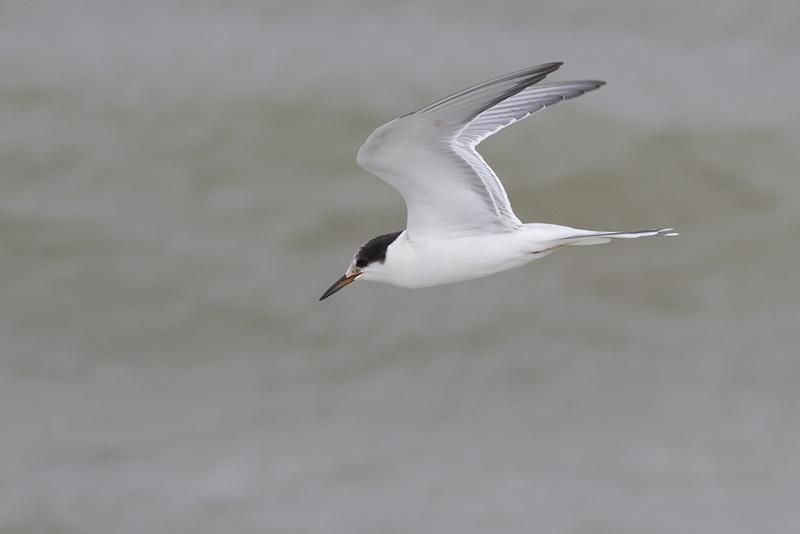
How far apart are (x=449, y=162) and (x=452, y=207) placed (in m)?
0.24

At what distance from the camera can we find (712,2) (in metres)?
8.97

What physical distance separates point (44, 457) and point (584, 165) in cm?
483

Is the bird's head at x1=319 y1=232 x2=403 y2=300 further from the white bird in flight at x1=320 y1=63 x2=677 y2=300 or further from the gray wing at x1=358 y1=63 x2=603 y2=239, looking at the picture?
the gray wing at x1=358 y1=63 x2=603 y2=239

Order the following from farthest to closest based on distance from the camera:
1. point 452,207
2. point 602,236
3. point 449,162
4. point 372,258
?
1. point 372,258
2. point 452,207
3. point 449,162
4. point 602,236

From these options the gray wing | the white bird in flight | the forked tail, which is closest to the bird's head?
the white bird in flight

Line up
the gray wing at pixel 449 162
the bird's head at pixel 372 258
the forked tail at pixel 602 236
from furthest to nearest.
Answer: the bird's head at pixel 372 258, the gray wing at pixel 449 162, the forked tail at pixel 602 236

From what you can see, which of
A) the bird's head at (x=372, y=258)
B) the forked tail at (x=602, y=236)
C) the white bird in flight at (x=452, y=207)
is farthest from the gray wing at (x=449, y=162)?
the forked tail at (x=602, y=236)

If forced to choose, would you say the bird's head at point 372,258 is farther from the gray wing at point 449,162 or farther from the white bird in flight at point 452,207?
the gray wing at point 449,162

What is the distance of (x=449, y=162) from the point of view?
402 cm

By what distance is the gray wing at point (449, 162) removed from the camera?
12.3ft

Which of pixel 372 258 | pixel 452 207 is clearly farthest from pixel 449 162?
pixel 372 258

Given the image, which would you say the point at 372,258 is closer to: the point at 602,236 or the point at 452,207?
the point at 452,207

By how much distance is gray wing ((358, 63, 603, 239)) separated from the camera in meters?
3.75

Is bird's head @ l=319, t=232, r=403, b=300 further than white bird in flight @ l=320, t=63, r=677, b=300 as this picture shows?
Yes
